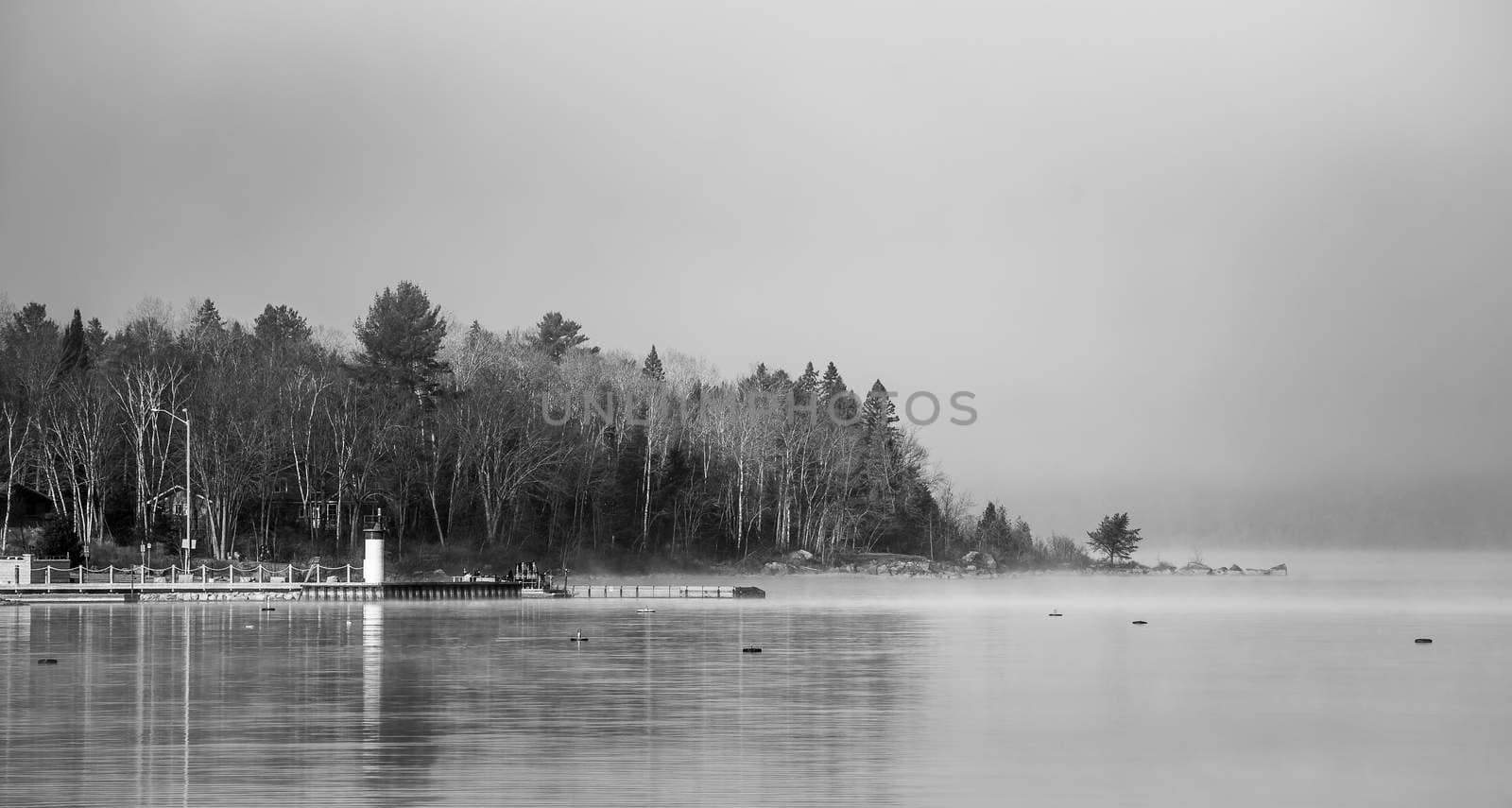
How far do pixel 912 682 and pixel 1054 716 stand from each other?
217 inches

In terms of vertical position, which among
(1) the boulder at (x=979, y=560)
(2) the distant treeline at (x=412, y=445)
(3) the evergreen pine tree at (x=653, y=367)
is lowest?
(1) the boulder at (x=979, y=560)

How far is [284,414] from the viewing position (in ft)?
315

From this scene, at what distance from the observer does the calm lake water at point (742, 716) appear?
18.2 meters

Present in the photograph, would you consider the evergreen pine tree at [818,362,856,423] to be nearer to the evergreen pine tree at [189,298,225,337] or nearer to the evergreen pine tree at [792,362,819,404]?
the evergreen pine tree at [792,362,819,404]

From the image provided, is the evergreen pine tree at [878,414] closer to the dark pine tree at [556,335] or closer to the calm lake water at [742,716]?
the dark pine tree at [556,335]

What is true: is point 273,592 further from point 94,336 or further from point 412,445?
point 94,336

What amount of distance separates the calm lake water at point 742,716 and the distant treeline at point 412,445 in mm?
44574

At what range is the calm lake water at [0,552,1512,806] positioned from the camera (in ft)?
59.8

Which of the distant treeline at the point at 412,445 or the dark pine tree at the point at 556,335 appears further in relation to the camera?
the dark pine tree at the point at 556,335

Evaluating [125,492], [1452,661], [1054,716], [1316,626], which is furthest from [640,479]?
[1054,716]

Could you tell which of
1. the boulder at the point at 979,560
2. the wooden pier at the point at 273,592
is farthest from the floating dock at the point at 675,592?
the boulder at the point at 979,560

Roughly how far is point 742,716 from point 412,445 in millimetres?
81274

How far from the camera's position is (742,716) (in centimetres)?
2459

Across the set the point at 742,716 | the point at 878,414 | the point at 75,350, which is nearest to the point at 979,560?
the point at 878,414
